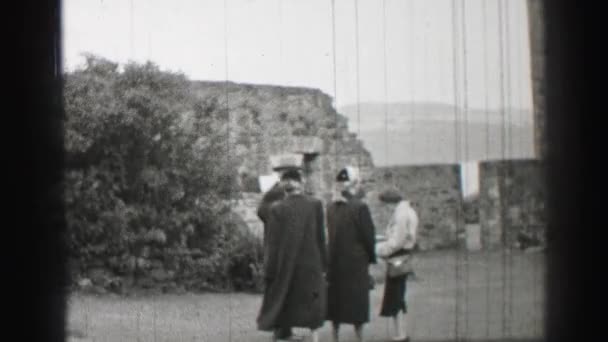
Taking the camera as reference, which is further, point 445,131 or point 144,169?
point 144,169

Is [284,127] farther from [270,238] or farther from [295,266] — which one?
[295,266]

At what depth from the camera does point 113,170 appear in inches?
370

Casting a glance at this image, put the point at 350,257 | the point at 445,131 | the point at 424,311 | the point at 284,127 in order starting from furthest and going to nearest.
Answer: the point at 284,127 → the point at 445,131 → the point at 424,311 → the point at 350,257

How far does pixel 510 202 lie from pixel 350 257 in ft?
9.44

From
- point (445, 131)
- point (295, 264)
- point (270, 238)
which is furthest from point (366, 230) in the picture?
point (445, 131)

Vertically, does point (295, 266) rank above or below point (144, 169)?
below

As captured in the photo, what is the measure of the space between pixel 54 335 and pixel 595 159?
157 inches

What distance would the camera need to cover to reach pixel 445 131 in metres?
8.39

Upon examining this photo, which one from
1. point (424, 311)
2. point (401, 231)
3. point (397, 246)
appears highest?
point (401, 231)

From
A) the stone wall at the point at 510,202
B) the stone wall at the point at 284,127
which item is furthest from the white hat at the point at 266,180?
the stone wall at the point at 510,202

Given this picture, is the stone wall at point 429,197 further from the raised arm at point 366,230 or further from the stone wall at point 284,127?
the raised arm at point 366,230

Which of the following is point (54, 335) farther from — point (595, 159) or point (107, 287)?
point (595, 159)

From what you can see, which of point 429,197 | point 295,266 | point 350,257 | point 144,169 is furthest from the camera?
point 429,197

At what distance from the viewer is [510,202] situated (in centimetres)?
979
